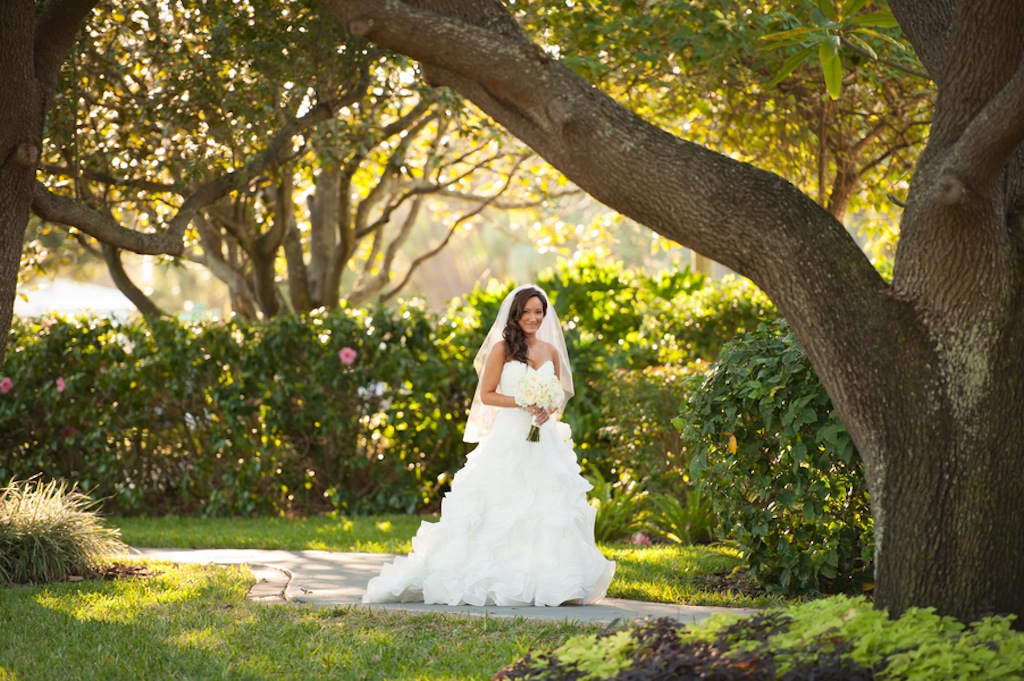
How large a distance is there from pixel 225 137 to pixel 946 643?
7353mm

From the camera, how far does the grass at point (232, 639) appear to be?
5.26 meters

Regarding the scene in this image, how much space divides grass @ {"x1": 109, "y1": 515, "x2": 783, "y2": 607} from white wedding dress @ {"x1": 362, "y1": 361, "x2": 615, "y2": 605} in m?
0.41

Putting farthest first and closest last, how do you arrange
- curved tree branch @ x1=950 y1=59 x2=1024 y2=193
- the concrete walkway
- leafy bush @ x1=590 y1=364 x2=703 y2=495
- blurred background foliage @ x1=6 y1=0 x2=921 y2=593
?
leafy bush @ x1=590 y1=364 x2=703 y2=495
blurred background foliage @ x1=6 y1=0 x2=921 y2=593
the concrete walkway
curved tree branch @ x1=950 y1=59 x2=1024 y2=193

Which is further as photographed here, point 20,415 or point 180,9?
point 20,415

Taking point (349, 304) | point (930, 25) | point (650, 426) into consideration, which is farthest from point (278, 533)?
point (930, 25)

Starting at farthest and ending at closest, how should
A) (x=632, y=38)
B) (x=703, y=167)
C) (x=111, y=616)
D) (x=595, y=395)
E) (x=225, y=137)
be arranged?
(x=595, y=395) < (x=632, y=38) < (x=225, y=137) < (x=111, y=616) < (x=703, y=167)

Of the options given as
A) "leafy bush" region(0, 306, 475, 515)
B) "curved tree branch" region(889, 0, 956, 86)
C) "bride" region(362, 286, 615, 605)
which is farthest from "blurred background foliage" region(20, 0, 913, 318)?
"bride" region(362, 286, 615, 605)

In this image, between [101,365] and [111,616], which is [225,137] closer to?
[101,365]

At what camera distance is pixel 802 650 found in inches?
160

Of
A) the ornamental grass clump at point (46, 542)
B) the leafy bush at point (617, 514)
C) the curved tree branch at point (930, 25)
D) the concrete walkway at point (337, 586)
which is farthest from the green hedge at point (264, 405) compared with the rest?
the curved tree branch at point (930, 25)

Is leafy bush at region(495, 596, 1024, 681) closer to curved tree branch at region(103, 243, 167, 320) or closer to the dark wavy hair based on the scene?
the dark wavy hair

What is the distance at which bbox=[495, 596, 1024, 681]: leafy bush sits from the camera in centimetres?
388

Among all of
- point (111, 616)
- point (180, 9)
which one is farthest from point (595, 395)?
point (111, 616)

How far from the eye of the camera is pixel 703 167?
4660 millimetres
